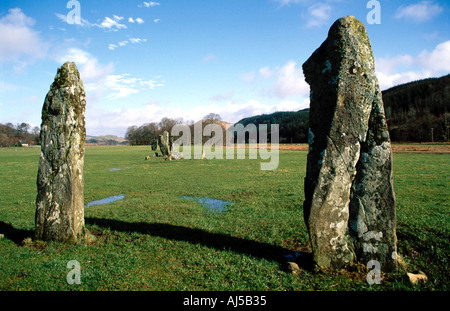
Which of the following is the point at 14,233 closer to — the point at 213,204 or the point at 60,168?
the point at 60,168

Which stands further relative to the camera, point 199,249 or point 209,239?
point 209,239

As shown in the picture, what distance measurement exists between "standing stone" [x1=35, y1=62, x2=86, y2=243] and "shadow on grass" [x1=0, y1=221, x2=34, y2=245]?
87 centimetres

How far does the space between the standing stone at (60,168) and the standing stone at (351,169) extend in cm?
557

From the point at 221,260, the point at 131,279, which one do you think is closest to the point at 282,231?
the point at 221,260

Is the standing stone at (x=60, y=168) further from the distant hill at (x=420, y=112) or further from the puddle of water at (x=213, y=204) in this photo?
the distant hill at (x=420, y=112)

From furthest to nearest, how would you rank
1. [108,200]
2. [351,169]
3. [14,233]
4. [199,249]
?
[108,200]
[14,233]
[199,249]
[351,169]

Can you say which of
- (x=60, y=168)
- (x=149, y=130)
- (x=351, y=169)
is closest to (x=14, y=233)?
(x=60, y=168)

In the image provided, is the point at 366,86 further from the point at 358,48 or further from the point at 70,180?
the point at 70,180

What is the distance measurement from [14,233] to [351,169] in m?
8.95

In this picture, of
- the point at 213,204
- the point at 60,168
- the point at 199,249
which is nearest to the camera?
the point at 199,249

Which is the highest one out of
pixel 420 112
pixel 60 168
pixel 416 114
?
pixel 420 112

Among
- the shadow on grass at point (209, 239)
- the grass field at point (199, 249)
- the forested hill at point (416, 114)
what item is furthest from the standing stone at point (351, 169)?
the forested hill at point (416, 114)

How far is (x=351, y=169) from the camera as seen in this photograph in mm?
5090

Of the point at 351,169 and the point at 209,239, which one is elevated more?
the point at 351,169
